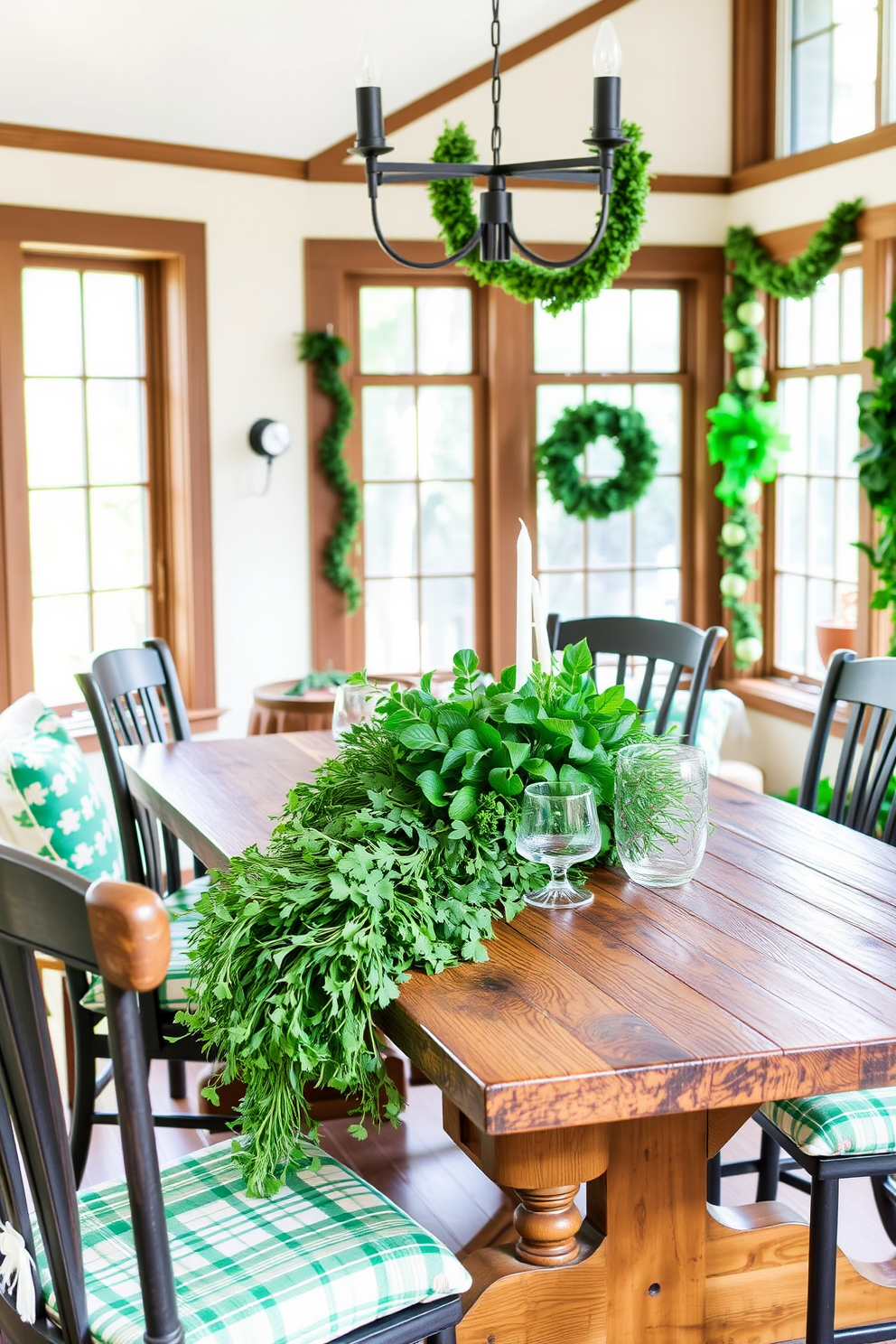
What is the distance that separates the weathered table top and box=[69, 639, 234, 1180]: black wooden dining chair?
1.17ft

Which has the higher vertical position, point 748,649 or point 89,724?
point 748,649

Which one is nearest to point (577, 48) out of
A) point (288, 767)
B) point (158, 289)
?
→ point (158, 289)

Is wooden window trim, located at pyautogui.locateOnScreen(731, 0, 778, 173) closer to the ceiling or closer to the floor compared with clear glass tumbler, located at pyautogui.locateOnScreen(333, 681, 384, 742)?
closer to the ceiling

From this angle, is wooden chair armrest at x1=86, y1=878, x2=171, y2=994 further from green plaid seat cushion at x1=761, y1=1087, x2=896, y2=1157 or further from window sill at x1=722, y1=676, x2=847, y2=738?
window sill at x1=722, y1=676, x2=847, y2=738

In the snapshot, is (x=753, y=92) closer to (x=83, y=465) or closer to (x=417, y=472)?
(x=417, y=472)

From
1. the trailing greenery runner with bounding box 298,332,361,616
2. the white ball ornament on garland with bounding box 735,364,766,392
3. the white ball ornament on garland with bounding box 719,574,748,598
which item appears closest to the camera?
the trailing greenery runner with bounding box 298,332,361,616

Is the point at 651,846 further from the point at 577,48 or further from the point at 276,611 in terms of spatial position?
the point at 577,48

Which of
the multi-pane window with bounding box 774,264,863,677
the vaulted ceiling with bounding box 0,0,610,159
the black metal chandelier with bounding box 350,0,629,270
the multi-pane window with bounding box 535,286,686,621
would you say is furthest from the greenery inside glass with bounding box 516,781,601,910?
the multi-pane window with bounding box 535,286,686,621

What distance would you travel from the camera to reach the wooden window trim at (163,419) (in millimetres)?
4438

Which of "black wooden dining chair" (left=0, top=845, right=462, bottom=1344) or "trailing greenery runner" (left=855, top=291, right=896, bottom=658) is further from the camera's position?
"trailing greenery runner" (left=855, top=291, right=896, bottom=658)

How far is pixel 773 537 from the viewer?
5793 mm

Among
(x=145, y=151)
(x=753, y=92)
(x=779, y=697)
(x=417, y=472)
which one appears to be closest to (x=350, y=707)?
(x=145, y=151)

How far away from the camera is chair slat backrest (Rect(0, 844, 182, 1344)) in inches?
46.8

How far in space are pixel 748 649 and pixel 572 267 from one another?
8.29ft
